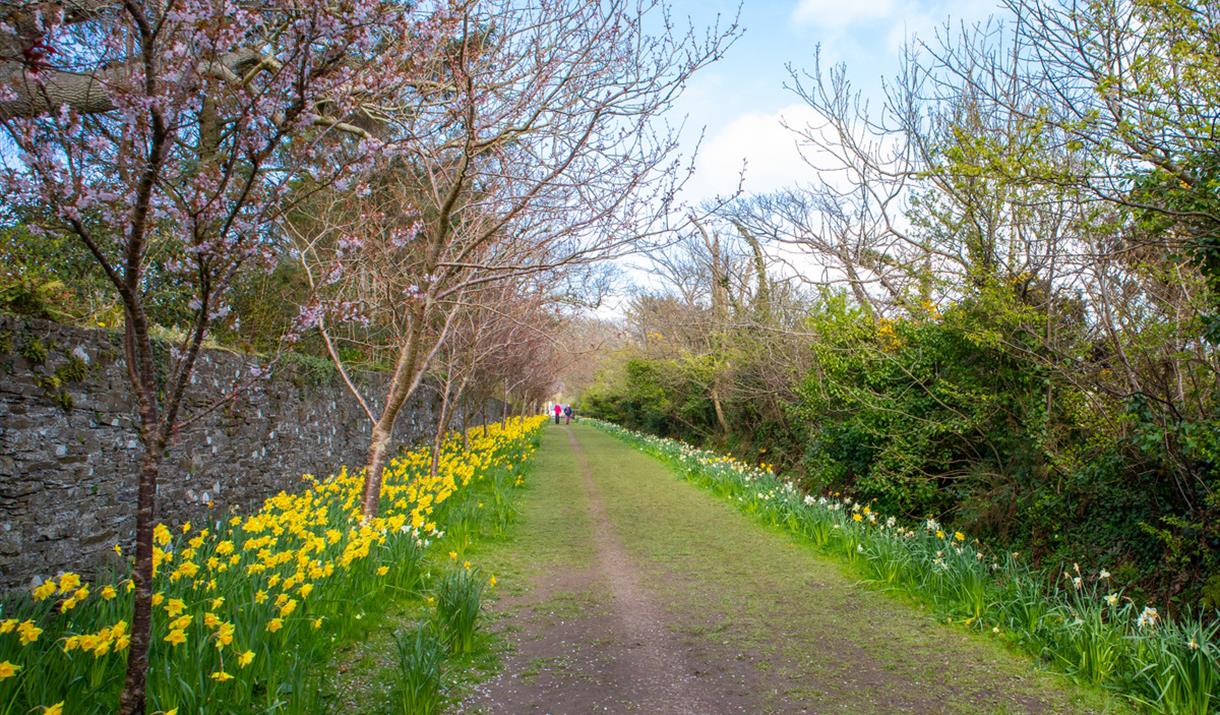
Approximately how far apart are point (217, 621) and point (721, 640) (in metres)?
2.91

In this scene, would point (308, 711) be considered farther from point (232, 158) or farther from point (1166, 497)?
point (1166, 497)

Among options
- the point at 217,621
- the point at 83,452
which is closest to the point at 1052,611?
the point at 217,621

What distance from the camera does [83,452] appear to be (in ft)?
13.2

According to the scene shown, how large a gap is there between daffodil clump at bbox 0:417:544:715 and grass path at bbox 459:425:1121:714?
2.96 ft

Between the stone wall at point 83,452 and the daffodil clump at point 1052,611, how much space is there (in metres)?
4.75

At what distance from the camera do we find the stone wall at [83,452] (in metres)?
3.56

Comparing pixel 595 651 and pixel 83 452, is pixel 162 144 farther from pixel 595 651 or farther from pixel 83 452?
pixel 595 651

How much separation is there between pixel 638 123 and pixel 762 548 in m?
4.47

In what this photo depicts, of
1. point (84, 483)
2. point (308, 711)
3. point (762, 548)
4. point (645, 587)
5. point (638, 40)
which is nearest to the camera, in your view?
point (308, 711)

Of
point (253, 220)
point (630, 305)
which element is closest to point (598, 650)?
point (253, 220)

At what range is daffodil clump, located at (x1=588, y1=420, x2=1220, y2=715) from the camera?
3242mm

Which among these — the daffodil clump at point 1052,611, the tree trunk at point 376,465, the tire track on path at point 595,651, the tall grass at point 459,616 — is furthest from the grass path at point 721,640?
the tree trunk at point 376,465

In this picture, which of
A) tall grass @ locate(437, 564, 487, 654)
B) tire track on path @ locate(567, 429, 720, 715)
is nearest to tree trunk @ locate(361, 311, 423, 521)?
tall grass @ locate(437, 564, 487, 654)

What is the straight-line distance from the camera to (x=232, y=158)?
84.4 inches
